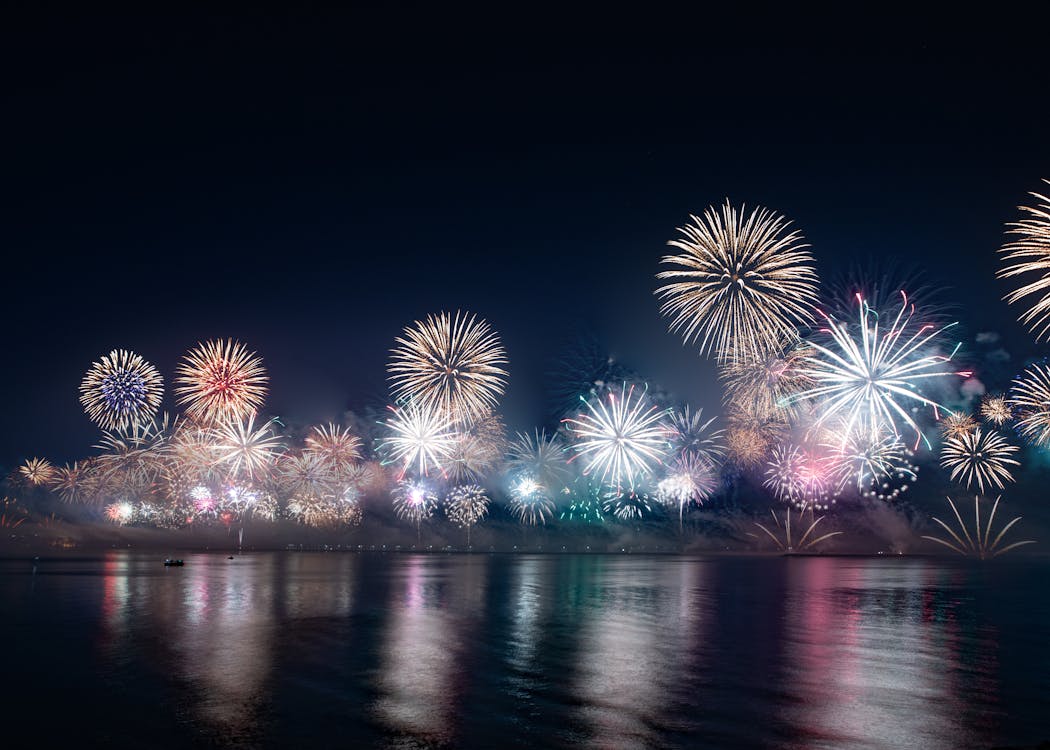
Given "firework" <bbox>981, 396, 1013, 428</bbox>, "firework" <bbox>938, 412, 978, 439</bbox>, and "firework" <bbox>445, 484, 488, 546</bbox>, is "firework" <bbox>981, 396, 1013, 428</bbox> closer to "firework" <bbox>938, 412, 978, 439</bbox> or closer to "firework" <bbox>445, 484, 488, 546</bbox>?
"firework" <bbox>938, 412, 978, 439</bbox>

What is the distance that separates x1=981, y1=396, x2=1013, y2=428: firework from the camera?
183625 millimetres

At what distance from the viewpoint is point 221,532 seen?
188 meters

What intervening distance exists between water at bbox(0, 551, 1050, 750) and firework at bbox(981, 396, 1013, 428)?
456 ft

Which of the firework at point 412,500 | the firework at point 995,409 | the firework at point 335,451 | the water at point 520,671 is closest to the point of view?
the water at point 520,671

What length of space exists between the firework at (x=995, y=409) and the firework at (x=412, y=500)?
388 ft

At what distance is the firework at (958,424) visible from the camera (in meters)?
169

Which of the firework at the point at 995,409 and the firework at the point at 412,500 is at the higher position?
the firework at the point at 995,409

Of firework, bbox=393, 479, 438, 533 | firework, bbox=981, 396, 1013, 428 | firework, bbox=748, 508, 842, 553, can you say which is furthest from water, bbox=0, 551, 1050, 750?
firework, bbox=981, 396, 1013, 428

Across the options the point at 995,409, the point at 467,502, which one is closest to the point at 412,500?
the point at 467,502

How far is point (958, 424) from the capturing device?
171250 mm

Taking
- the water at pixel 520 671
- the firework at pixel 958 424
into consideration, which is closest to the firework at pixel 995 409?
the firework at pixel 958 424

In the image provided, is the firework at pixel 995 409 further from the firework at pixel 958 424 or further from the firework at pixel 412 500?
the firework at pixel 412 500

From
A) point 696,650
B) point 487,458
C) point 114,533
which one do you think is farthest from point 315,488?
point 696,650

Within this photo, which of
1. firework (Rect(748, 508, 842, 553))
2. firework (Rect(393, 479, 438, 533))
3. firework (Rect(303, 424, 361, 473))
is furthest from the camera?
firework (Rect(748, 508, 842, 553))
